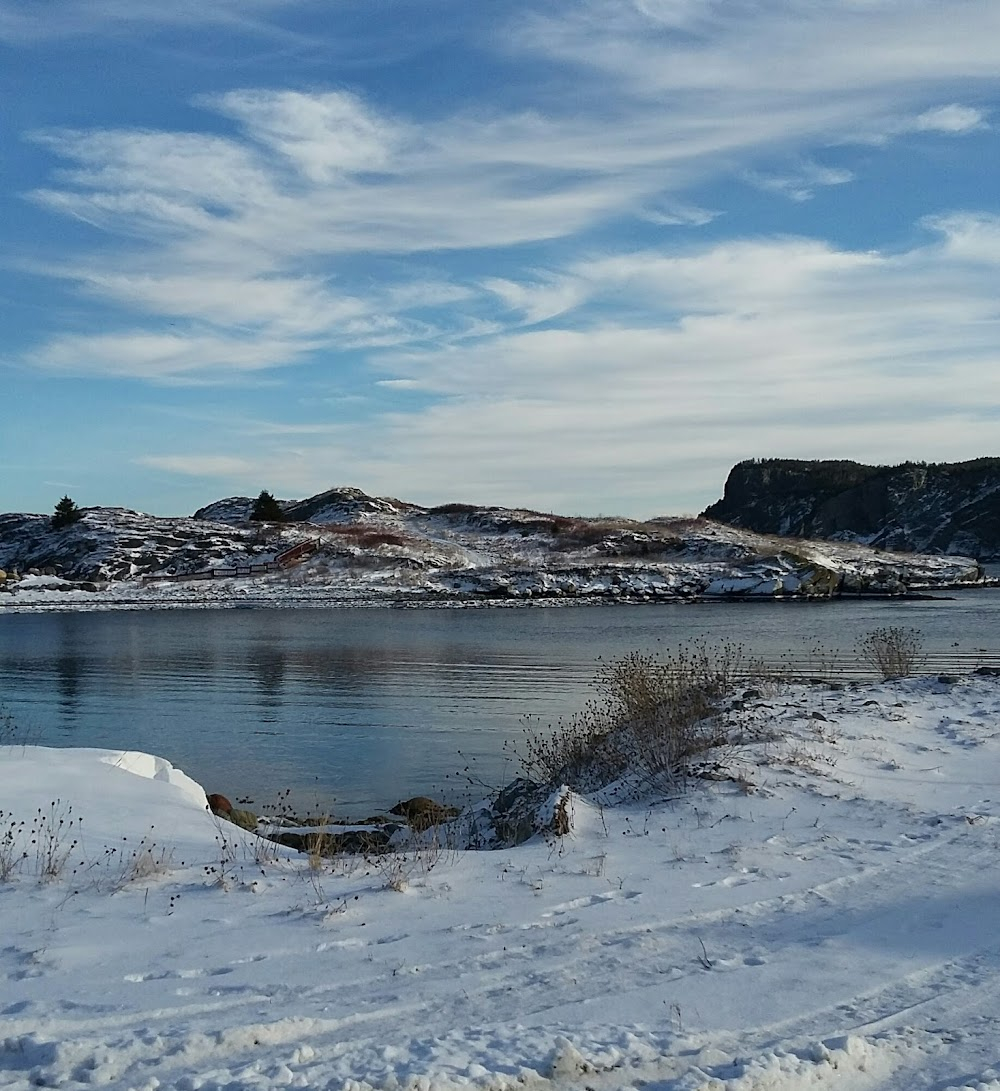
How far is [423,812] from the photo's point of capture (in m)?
11.4

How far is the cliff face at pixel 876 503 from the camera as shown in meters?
123

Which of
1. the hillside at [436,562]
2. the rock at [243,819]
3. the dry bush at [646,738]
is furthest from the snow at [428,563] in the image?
the rock at [243,819]

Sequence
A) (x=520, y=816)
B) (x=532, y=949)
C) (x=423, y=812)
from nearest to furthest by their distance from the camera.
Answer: (x=532, y=949)
(x=520, y=816)
(x=423, y=812)

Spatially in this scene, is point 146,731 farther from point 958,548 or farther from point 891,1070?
point 958,548

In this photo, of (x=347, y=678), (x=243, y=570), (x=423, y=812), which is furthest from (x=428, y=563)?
(x=423, y=812)

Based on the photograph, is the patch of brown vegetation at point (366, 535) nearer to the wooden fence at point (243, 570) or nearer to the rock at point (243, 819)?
the wooden fence at point (243, 570)

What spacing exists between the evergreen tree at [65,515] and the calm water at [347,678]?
3012cm

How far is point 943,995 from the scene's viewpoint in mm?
5020

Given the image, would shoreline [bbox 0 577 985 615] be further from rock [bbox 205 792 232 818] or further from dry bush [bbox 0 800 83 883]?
dry bush [bbox 0 800 83 883]

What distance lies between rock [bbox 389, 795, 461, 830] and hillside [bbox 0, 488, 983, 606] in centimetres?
4151

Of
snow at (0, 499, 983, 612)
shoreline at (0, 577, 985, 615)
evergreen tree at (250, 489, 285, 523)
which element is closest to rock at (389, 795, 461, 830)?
shoreline at (0, 577, 985, 615)

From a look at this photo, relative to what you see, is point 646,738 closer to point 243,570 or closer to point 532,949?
point 532,949

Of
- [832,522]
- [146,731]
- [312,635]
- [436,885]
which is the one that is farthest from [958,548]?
[436,885]

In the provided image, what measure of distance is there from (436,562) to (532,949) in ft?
193
